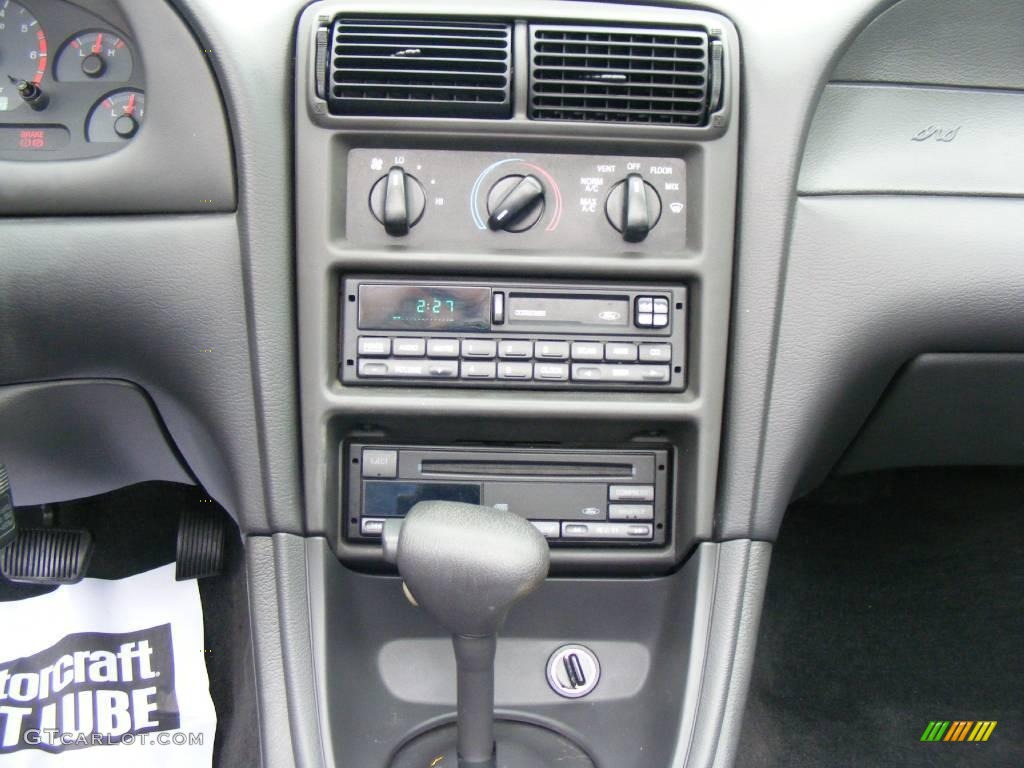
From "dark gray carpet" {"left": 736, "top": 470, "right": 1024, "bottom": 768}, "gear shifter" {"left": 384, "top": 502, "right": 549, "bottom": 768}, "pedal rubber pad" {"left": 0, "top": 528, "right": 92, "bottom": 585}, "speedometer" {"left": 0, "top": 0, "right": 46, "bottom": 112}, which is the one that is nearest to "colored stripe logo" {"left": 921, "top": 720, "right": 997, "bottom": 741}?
"dark gray carpet" {"left": 736, "top": 470, "right": 1024, "bottom": 768}

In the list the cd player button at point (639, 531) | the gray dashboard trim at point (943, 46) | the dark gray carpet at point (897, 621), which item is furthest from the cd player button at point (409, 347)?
the dark gray carpet at point (897, 621)

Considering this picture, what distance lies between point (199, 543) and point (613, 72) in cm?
109

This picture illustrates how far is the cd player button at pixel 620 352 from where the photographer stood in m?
1.08

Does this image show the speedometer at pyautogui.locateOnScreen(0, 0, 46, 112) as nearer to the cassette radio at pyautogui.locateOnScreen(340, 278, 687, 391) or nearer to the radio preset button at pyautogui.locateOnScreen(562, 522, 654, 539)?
the cassette radio at pyautogui.locateOnScreen(340, 278, 687, 391)

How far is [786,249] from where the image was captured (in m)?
1.08

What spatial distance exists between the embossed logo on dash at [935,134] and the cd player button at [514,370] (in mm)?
566

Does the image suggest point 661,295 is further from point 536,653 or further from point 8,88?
point 8,88

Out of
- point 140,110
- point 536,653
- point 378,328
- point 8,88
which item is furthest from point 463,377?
point 8,88

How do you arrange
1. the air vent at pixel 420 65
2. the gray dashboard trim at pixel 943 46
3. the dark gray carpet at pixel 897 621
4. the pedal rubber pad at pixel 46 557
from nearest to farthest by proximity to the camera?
the air vent at pixel 420 65 < the gray dashboard trim at pixel 943 46 < the pedal rubber pad at pixel 46 557 < the dark gray carpet at pixel 897 621

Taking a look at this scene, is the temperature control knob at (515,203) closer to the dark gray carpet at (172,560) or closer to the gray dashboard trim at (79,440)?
the gray dashboard trim at (79,440)

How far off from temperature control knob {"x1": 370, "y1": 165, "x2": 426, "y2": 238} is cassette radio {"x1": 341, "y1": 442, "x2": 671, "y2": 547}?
0.86 feet

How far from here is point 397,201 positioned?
1.04 meters

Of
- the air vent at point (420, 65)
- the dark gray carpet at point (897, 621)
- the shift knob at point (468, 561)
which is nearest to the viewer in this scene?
the shift knob at point (468, 561)

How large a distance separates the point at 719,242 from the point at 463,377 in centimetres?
33
